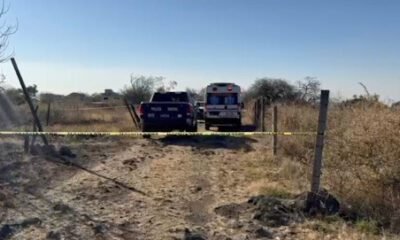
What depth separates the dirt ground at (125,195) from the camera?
271 inches

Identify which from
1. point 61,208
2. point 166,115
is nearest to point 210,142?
point 166,115

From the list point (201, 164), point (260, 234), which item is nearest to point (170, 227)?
point (260, 234)

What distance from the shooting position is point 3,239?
641cm

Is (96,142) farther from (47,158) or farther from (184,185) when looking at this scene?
(184,185)

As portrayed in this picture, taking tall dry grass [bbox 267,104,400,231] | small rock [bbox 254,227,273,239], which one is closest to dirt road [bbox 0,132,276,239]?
small rock [bbox 254,227,273,239]

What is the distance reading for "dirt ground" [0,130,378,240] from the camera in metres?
6.89

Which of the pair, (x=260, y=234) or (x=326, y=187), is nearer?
(x=260, y=234)

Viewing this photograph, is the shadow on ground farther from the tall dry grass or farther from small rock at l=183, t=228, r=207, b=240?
small rock at l=183, t=228, r=207, b=240

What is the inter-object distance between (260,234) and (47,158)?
7584mm

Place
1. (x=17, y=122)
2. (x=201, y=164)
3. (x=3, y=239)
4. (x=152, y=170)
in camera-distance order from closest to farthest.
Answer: (x=3, y=239), (x=152, y=170), (x=201, y=164), (x=17, y=122)

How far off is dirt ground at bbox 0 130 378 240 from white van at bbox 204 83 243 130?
12.8m

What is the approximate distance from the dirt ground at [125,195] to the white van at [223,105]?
12762 mm

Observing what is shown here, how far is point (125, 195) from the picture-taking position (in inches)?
361

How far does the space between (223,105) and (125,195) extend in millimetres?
20024
